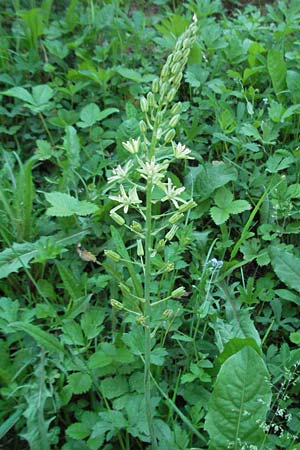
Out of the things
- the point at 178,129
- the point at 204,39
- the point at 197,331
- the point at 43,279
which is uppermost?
the point at 204,39

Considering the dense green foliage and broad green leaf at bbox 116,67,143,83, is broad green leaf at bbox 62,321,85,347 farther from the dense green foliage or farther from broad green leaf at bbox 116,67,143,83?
broad green leaf at bbox 116,67,143,83

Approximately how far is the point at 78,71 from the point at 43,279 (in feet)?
4.93

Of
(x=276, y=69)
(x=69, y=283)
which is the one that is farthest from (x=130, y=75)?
(x=69, y=283)

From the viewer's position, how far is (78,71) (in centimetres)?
357

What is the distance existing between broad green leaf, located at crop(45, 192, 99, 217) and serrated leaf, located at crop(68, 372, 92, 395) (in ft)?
2.41

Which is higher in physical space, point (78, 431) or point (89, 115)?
point (89, 115)

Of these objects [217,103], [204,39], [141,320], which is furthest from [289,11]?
[141,320]

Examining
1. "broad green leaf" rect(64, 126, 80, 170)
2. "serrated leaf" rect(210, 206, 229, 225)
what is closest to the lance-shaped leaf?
"serrated leaf" rect(210, 206, 229, 225)

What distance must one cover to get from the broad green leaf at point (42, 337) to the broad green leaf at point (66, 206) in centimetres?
55

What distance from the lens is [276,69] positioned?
3.31 meters

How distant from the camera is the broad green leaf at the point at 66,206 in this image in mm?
2627

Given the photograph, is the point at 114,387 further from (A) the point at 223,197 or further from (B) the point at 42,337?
(A) the point at 223,197

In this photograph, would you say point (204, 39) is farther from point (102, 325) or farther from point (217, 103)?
point (102, 325)

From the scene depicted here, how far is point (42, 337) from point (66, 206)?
656mm
